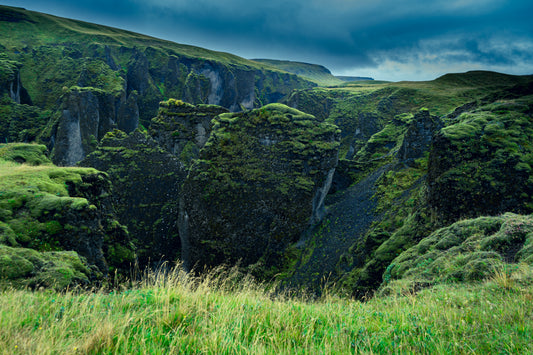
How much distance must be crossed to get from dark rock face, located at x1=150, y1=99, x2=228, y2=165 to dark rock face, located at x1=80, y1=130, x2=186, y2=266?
941 cm

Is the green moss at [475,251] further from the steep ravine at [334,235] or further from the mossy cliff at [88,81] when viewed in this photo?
the mossy cliff at [88,81]

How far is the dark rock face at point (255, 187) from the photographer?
35125 mm

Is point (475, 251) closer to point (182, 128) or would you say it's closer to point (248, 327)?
point (248, 327)

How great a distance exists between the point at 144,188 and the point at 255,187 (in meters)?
15.4

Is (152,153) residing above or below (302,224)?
above

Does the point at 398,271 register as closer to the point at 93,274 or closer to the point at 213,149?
the point at 93,274

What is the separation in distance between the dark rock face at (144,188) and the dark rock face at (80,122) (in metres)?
29.9

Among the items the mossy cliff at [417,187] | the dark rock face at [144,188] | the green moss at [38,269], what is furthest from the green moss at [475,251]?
the dark rock face at [144,188]

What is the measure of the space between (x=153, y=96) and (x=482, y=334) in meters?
116

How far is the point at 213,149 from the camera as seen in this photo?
39.0 m

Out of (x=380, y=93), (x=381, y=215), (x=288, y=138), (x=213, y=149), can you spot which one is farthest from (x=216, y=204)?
(x=380, y=93)

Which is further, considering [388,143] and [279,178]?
[388,143]

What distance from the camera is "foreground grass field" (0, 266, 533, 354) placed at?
3.39m

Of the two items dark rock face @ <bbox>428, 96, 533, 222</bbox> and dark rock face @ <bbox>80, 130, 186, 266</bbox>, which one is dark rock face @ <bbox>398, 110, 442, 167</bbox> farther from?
dark rock face @ <bbox>80, 130, 186, 266</bbox>
